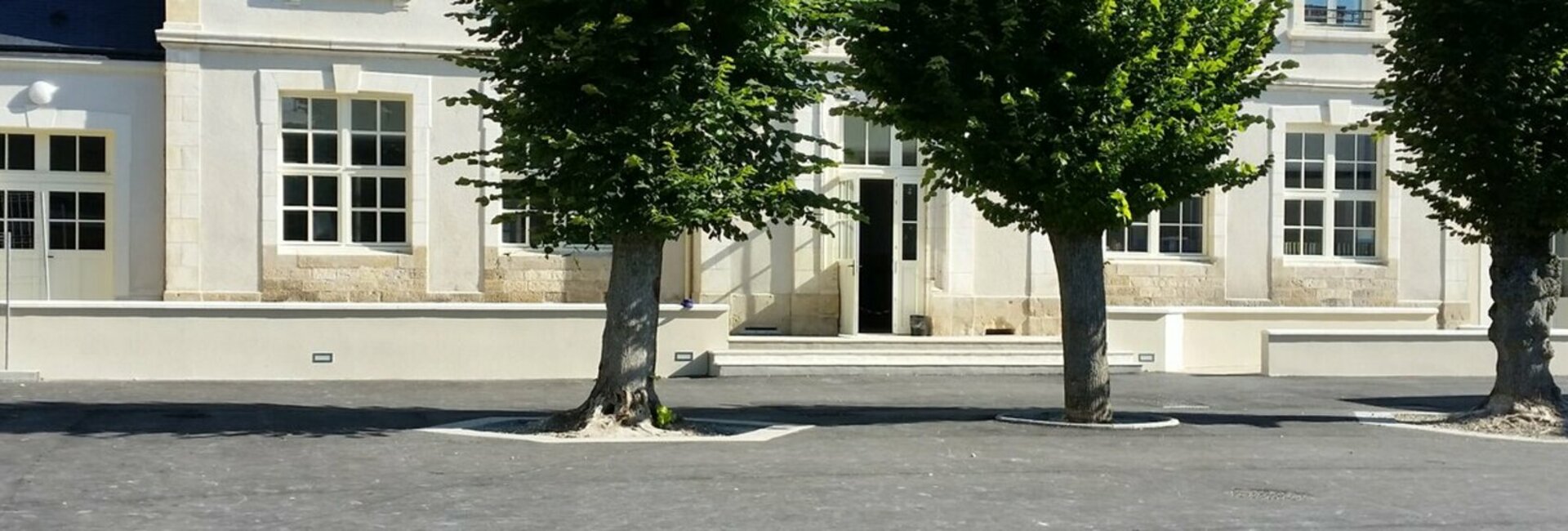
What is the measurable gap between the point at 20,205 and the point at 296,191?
10.9 ft

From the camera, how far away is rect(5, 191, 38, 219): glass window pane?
20.9 metres

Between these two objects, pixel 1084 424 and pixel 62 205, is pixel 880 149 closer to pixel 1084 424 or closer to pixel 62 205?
pixel 1084 424

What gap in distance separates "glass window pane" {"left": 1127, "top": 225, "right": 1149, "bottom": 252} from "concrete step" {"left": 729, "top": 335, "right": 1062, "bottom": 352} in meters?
2.21

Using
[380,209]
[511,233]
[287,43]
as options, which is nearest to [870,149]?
[511,233]

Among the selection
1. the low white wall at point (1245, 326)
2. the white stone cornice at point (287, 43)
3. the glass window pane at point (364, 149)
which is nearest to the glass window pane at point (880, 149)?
the low white wall at point (1245, 326)

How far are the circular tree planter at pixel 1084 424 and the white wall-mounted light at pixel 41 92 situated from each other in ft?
40.7

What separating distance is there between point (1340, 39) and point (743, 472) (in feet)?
51.0

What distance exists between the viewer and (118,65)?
20.9 metres

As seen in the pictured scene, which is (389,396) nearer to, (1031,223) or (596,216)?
(596,216)

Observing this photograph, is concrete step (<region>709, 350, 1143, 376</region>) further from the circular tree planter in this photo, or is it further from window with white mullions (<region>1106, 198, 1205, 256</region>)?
the circular tree planter

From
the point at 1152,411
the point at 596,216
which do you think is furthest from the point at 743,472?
the point at 1152,411

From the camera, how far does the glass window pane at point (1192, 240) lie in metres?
23.7

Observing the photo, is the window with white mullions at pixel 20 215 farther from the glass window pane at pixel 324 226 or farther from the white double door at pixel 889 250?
the white double door at pixel 889 250

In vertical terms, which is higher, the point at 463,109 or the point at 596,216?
the point at 463,109
